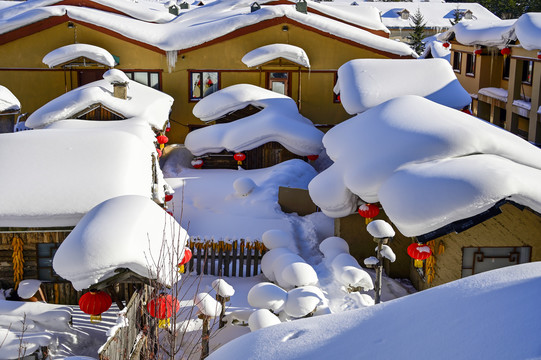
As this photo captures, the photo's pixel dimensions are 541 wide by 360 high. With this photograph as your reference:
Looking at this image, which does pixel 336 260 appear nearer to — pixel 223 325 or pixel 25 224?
pixel 223 325

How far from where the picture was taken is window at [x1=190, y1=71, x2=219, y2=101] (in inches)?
1057

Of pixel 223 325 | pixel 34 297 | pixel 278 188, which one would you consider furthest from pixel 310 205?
pixel 34 297

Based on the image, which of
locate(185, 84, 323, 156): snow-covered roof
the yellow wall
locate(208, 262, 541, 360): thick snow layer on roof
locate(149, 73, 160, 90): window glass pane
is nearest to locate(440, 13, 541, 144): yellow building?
the yellow wall

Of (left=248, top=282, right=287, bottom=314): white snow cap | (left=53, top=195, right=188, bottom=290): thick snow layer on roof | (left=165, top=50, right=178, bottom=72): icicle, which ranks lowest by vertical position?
(left=248, top=282, right=287, bottom=314): white snow cap

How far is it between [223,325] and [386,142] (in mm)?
5107

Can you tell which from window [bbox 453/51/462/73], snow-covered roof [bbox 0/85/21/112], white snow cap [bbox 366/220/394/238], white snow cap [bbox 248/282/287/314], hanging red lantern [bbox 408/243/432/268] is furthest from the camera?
window [bbox 453/51/462/73]

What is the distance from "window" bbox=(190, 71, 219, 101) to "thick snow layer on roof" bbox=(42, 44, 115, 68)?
11.6 feet

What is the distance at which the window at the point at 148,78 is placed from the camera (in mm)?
26828

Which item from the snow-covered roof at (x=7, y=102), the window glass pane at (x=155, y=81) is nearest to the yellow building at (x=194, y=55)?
the window glass pane at (x=155, y=81)

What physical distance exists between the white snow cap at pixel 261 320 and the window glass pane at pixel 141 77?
17.9 meters

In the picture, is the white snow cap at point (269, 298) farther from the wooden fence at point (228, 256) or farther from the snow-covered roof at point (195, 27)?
the snow-covered roof at point (195, 27)

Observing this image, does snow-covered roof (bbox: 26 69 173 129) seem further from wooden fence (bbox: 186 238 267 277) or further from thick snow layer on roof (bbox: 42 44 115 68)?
wooden fence (bbox: 186 238 267 277)

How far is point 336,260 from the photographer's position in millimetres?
14938

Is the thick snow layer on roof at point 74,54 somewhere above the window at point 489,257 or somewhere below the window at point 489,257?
above
